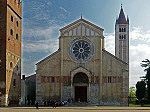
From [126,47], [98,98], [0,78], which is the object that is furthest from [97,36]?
[126,47]

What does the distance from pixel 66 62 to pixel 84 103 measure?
299 inches

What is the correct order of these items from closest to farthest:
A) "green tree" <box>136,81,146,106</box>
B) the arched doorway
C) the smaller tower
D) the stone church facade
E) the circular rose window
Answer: the stone church facade
the circular rose window
the arched doorway
"green tree" <box>136,81,146,106</box>
the smaller tower

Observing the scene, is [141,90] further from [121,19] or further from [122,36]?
[121,19]

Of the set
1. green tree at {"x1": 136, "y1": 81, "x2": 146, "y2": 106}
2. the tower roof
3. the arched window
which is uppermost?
the tower roof

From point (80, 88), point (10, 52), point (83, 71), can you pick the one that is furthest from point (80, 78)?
point (10, 52)

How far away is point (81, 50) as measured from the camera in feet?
147

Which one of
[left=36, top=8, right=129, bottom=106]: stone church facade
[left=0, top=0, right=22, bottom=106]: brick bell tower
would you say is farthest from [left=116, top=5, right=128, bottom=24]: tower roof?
[left=0, top=0, right=22, bottom=106]: brick bell tower

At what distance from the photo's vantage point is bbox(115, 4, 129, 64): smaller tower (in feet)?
250

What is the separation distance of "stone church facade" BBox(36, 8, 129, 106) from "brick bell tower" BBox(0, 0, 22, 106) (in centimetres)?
382

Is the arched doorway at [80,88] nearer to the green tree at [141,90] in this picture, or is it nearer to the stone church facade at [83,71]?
the stone church facade at [83,71]

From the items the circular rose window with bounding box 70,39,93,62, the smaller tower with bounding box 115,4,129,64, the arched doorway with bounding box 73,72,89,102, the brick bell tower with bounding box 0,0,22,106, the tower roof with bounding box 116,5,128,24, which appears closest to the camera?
the brick bell tower with bounding box 0,0,22,106

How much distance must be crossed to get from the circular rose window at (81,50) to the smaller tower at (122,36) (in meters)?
32.8

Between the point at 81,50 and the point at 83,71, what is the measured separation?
12.8 feet

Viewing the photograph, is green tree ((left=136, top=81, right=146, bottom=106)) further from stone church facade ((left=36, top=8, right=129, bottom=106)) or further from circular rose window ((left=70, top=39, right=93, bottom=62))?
circular rose window ((left=70, top=39, right=93, bottom=62))
